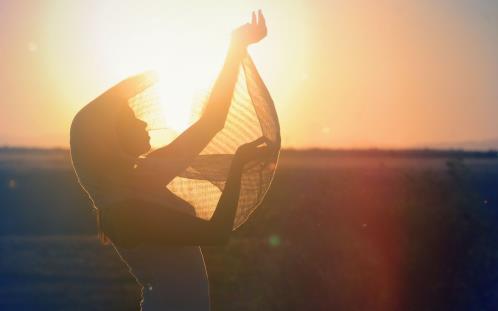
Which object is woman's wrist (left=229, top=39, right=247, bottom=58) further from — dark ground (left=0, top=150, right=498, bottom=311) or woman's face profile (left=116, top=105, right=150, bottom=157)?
dark ground (left=0, top=150, right=498, bottom=311)

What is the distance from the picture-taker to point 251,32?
2566 mm

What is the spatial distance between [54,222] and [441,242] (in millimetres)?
13327

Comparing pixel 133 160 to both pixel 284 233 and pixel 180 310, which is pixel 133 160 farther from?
pixel 284 233

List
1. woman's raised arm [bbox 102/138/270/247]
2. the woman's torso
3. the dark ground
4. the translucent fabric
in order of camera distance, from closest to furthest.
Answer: woman's raised arm [bbox 102/138/270/247] → the woman's torso → the translucent fabric → the dark ground

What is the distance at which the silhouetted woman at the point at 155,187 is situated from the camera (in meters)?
2.39

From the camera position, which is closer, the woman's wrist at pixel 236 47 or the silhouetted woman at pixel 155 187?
the silhouetted woman at pixel 155 187

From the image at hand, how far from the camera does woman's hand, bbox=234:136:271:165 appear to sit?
8.04 feet

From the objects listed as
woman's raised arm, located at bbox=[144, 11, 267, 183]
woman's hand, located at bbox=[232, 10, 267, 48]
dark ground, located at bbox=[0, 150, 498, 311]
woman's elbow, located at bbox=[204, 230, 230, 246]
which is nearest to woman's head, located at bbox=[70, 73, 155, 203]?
woman's raised arm, located at bbox=[144, 11, 267, 183]

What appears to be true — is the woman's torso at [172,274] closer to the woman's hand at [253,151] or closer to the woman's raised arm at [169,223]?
the woman's raised arm at [169,223]

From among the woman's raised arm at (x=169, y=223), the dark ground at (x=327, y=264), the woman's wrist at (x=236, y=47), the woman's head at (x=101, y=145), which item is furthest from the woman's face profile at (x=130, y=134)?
the dark ground at (x=327, y=264)

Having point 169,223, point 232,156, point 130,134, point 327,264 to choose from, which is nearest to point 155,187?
point 169,223

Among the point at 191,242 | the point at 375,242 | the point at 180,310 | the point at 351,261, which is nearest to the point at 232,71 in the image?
the point at 191,242

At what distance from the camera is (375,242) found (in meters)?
12.8

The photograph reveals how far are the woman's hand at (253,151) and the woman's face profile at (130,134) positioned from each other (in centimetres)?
31
